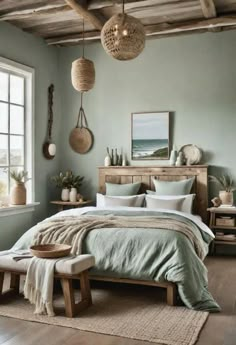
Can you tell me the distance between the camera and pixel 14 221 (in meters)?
5.66

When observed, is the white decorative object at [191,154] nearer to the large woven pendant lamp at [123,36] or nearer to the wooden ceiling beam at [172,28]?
the wooden ceiling beam at [172,28]

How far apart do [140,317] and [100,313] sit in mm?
351

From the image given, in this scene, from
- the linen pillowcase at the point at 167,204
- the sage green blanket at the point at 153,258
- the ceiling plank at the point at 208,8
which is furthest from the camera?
the linen pillowcase at the point at 167,204

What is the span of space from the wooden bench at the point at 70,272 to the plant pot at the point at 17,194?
1903 mm

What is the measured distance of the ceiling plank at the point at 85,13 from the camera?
4649 millimetres

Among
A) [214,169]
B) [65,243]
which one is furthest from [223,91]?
[65,243]

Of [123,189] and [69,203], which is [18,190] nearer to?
[69,203]

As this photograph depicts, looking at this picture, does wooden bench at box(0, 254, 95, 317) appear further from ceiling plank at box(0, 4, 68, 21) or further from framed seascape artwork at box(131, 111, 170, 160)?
ceiling plank at box(0, 4, 68, 21)

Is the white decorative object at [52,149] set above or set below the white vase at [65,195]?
above

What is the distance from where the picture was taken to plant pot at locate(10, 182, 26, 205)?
5520 millimetres

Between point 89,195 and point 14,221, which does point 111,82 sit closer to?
point 89,195

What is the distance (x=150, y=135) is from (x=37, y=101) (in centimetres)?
184

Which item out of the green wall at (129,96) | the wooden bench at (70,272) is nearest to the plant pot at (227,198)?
the green wall at (129,96)

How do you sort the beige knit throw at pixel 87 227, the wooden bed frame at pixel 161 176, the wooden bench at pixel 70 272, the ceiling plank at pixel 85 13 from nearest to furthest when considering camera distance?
the wooden bench at pixel 70 272 → the beige knit throw at pixel 87 227 → the ceiling plank at pixel 85 13 → the wooden bed frame at pixel 161 176
